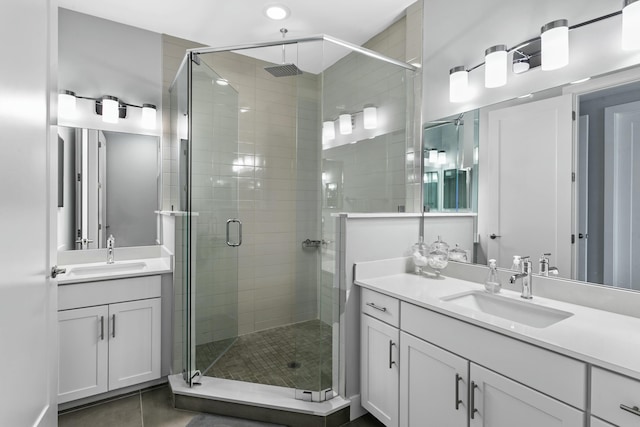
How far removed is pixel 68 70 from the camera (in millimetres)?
2369

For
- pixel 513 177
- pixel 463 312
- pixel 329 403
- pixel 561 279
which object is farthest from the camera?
pixel 329 403

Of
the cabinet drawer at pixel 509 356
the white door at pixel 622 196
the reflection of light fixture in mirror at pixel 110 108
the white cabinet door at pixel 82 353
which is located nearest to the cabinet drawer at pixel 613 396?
the cabinet drawer at pixel 509 356

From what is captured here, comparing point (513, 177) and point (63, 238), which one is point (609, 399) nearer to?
point (513, 177)

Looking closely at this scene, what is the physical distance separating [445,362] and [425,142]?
152 cm

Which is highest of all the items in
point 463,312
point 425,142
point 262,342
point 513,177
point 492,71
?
point 492,71

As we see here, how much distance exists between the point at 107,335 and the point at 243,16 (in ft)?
8.33

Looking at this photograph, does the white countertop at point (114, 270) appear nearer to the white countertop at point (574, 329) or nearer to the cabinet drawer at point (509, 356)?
the white countertop at point (574, 329)

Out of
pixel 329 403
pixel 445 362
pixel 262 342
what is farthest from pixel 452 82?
pixel 262 342

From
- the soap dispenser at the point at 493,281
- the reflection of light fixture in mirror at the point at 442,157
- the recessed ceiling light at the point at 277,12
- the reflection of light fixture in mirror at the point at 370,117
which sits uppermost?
the recessed ceiling light at the point at 277,12

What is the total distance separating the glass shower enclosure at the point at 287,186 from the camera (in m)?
2.06

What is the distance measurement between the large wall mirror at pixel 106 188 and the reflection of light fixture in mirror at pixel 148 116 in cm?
10

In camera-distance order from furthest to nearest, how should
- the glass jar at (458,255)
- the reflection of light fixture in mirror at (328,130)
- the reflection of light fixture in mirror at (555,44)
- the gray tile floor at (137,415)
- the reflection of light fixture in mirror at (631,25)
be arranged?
the reflection of light fixture in mirror at (328,130) → the glass jar at (458,255) → the gray tile floor at (137,415) → the reflection of light fixture in mirror at (555,44) → the reflection of light fixture in mirror at (631,25)

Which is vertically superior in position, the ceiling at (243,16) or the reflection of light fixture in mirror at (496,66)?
the ceiling at (243,16)

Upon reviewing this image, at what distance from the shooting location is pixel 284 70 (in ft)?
8.05
